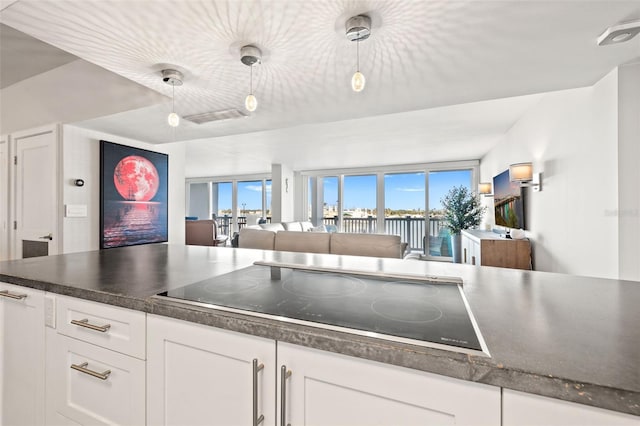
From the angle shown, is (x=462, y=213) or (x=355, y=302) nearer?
(x=355, y=302)

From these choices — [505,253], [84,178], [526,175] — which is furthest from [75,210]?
[526,175]

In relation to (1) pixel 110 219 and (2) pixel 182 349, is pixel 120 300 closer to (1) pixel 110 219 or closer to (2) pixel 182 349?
(2) pixel 182 349

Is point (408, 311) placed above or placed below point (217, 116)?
below

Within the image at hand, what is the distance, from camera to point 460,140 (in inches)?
178

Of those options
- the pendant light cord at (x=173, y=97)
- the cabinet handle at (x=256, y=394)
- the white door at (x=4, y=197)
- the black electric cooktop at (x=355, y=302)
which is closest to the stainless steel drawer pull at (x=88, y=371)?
the black electric cooktop at (x=355, y=302)

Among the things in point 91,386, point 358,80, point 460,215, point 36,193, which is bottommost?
point 91,386

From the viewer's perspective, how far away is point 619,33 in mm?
1370

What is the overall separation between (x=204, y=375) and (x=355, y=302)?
1.62ft

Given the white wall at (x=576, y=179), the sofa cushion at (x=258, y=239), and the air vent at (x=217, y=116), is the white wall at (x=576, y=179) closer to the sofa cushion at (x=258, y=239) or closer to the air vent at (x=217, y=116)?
the air vent at (x=217, y=116)

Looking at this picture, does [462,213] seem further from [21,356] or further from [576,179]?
[21,356]

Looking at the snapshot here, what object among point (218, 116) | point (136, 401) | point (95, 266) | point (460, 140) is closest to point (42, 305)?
point (95, 266)

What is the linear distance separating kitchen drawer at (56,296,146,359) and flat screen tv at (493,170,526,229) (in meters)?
3.85

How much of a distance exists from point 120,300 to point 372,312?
2.76 ft

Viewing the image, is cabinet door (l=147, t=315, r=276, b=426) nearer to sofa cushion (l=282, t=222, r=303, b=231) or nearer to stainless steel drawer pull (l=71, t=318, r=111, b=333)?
stainless steel drawer pull (l=71, t=318, r=111, b=333)
